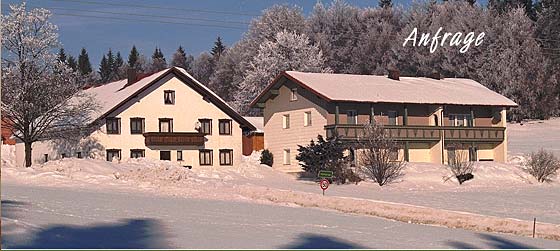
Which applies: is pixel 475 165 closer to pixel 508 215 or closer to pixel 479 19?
pixel 508 215

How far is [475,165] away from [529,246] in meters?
31.6

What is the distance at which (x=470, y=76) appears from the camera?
80.2 metres

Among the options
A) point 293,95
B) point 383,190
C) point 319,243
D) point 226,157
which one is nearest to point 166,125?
point 226,157

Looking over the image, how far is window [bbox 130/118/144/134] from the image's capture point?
55500mm

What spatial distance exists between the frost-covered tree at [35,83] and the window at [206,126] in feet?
31.8

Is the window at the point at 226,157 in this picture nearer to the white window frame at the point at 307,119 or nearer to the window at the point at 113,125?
the white window frame at the point at 307,119

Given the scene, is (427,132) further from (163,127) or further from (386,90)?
(163,127)

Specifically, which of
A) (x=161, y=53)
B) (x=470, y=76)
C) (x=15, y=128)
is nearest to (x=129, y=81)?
(x=15, y=128)

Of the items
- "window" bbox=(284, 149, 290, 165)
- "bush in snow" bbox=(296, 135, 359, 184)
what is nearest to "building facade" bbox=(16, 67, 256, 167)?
"window" bbox=(284, 149, 290, 165)

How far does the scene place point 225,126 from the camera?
59.0 m

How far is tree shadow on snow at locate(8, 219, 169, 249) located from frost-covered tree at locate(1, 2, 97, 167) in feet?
100

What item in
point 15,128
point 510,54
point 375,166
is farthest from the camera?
point 510,54

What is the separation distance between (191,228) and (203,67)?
413 feet

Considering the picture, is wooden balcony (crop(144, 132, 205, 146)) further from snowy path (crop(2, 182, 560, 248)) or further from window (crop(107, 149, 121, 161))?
snowy path (crop(2, 182, 560, 248))
